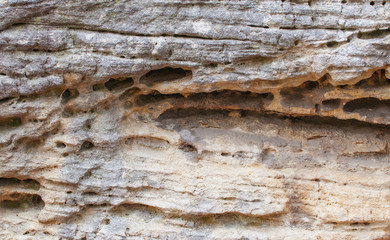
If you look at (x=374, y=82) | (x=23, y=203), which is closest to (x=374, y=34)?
(x=374, y=82)

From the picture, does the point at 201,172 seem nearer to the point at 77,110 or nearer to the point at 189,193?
the point at 189,193

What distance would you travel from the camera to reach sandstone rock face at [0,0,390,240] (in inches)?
118

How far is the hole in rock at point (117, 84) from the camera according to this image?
3374 mm

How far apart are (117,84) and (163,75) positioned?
43 cm

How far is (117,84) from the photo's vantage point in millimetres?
3404

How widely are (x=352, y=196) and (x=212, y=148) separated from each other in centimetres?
136

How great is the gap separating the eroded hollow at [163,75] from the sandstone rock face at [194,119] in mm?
16

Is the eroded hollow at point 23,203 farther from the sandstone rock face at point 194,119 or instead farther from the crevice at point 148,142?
the crevice at point 148,142

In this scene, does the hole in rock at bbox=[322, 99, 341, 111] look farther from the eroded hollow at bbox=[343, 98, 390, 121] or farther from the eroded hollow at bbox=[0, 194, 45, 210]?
the eroded hollow at bbox=[0, 194, 45, 210]

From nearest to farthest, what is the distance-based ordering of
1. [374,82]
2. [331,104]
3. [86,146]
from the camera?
[374,82]
[331,104]
[86,146]

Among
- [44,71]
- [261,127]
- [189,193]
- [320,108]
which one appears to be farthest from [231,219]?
[44,71]

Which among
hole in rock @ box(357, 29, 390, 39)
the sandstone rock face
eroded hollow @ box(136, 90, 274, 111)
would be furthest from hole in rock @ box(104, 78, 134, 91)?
hole in rock @ box(357, 29, 390, 39)

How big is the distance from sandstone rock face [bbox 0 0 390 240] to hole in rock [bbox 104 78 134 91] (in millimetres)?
14

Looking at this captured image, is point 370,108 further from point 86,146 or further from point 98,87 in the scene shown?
point 86,146
